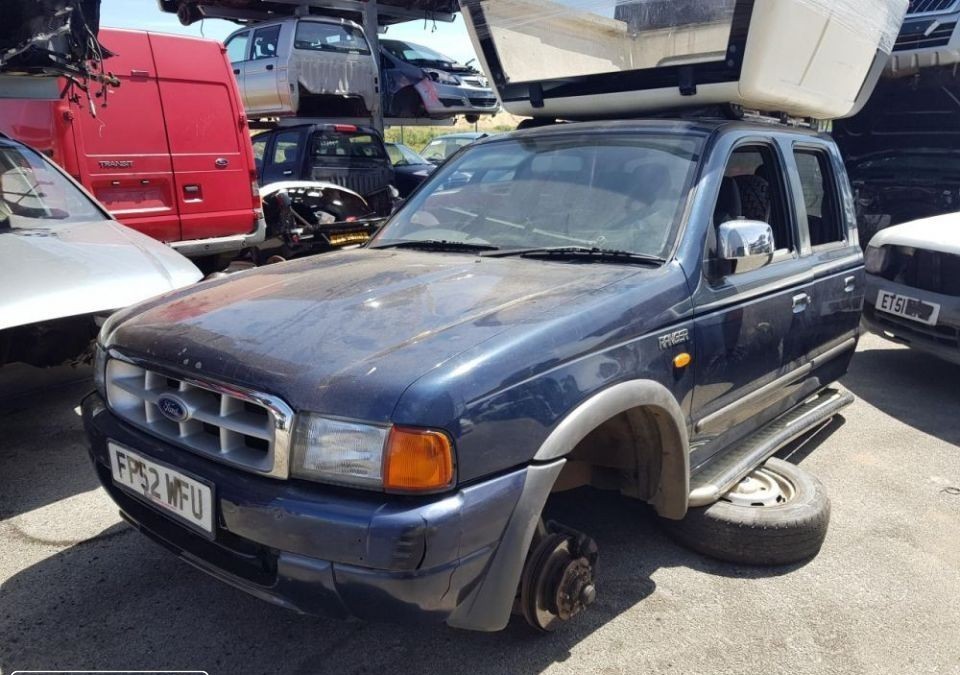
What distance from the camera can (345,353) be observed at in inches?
82.5

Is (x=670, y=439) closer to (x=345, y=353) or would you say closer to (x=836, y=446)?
(x=345, y=353)

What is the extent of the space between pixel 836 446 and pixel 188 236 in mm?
5278

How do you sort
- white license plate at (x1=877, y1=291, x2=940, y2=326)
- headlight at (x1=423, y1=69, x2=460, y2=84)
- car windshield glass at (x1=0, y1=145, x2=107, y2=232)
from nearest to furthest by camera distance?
car windshield glass at (x1=0, y1=145, x2=107, y2=232)
white license plate at (x1=877, y1=291, x2=940, y2=326)
headlight at (x1=423, y1=69, x2=460, y2=84)

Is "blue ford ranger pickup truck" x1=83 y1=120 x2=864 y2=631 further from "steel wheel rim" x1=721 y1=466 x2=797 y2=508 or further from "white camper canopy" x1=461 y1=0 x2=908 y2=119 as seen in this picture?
"white camper canopy" x1=461 y1=0 x2=908 y2=119

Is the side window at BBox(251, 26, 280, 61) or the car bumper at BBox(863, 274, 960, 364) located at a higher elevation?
the side window at BBox(251, 26, 280, 61)

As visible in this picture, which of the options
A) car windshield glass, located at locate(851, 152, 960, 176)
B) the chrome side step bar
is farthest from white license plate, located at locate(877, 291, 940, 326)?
car windshield glass, located at locate(851, 152, 960, 176)

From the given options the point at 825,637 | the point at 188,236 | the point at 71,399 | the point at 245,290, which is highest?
the point at 245,290

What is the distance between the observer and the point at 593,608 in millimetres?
2750

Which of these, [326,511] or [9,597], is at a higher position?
[326,511]

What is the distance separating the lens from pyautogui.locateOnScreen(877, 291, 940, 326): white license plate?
496 cm

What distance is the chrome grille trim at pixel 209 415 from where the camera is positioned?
2.02 meters

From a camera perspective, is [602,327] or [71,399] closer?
[602,327]

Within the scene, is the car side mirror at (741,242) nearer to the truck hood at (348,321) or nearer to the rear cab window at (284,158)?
the truck hood at (348,321)

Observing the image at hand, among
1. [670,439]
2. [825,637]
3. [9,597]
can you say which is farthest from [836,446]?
[9,597]
